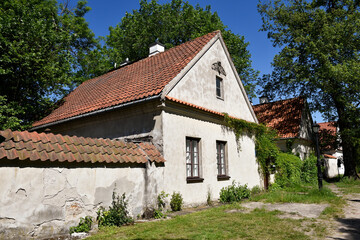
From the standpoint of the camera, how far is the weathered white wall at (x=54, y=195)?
5.01m

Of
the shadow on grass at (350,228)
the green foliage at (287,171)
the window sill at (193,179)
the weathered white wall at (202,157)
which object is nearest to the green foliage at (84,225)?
the weathered white wall at (202,157)

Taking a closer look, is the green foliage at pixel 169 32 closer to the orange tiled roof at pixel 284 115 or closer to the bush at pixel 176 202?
the orange tiled roof at pixel 284 115

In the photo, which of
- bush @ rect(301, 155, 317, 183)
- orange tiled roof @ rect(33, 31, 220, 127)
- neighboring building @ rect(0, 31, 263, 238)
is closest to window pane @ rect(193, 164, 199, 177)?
neighboring building @ rect(0, 31, 263, 238)

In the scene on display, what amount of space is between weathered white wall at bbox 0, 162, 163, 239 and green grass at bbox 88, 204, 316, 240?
0.78m

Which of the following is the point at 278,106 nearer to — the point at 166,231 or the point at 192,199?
the point at 192,199

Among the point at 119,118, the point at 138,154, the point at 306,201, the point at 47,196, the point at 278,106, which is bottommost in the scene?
the point at 306,201

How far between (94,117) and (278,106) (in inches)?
742

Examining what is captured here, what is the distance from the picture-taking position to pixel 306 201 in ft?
33.6

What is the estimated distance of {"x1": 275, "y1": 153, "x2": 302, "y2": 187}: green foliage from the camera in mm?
15560

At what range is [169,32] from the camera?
86.7 ft

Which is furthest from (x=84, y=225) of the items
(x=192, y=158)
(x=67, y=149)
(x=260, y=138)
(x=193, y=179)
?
(x=260, y=138)

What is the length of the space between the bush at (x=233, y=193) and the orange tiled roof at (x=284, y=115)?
1005cm

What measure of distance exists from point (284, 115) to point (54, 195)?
68.6 feet

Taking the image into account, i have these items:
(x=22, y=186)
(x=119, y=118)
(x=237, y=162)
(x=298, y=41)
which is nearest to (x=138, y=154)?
(x=119, y=118)
